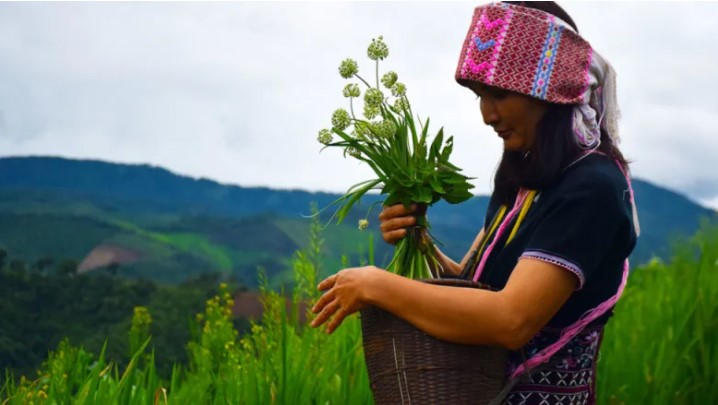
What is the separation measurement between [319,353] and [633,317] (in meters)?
2.62

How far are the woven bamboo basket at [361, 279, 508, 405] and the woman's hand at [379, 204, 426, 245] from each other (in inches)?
10.4

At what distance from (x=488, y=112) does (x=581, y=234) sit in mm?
427

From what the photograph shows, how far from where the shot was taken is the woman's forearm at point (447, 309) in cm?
244

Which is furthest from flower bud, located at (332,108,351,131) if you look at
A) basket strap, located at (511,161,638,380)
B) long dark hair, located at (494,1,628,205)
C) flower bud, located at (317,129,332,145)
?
basket strap, located at (511,161,638,380)

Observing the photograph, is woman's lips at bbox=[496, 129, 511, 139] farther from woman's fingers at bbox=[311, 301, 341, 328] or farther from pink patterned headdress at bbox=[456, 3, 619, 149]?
woman's fingers at bbox=[311, 301, 341, 328]

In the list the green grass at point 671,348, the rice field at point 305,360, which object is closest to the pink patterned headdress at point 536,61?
the rice field at point 305,360

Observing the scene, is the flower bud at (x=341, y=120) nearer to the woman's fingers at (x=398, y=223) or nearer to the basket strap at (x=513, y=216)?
the woman's fingers at (x=398, y=223)

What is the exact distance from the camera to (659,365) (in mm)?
5156

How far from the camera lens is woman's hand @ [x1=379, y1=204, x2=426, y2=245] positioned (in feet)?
9.05

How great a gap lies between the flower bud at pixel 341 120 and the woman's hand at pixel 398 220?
9.9 inches

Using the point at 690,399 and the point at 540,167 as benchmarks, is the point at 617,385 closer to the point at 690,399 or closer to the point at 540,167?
the point at 690,399

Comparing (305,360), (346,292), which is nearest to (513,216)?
(346,292)

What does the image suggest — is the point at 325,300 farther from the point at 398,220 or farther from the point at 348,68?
the point at 348,68

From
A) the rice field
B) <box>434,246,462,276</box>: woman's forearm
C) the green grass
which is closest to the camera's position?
<box>434,246,462,276</box>: woman's forearm
